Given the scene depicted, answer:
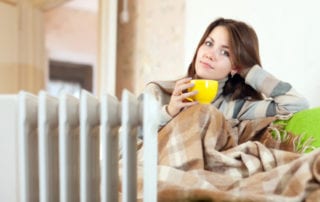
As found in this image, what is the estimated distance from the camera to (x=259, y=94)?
3.50ft

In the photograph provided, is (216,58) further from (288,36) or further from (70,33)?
(70,33)

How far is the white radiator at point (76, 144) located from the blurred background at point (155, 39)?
1.45 feet

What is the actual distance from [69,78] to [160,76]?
2.47 metres

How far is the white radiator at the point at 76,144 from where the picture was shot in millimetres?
764

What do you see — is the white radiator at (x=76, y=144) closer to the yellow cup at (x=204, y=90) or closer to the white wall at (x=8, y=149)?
the white wall at (x=8, y=149)

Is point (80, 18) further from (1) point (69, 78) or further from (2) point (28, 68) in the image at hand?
(2) point (28, 68)

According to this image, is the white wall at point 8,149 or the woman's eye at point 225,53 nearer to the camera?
the white wall at point 8,149

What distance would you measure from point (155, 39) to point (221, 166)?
3.56 ft

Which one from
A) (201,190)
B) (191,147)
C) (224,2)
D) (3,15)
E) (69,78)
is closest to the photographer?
(201,190)

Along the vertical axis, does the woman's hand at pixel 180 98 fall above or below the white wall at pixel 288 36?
below

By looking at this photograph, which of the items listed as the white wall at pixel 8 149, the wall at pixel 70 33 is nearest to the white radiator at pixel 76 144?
the white wall at pixel 8 149

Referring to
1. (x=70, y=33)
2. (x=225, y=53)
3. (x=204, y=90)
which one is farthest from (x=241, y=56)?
(x=70, y=33)

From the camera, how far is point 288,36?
4.11 ft

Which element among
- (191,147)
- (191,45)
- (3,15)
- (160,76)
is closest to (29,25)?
(3,15)
